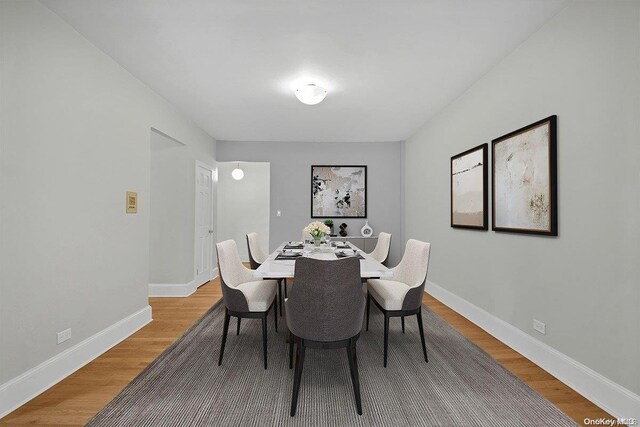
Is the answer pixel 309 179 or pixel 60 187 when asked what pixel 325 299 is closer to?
pixel 60 187

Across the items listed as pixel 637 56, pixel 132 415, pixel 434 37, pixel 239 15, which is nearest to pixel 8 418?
pixel 132 415

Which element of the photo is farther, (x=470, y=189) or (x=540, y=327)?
(x=470, y=189)

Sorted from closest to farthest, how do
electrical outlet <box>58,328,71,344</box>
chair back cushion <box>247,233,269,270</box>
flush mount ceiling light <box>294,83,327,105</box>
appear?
electrical outlet <box>58,328,71,344</box> → flush mount ceiling light <box>294,83,327,105</box> → chair back cushion <box>247,233,269,270</box>

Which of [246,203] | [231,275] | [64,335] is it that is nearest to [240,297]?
[231,275]

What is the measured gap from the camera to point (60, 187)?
2.25 m

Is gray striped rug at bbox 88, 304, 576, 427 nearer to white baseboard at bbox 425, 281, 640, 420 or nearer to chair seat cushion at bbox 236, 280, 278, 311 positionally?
white baseboard at bbox 425, 281, 640, 420

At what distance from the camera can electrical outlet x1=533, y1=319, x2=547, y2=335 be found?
2.35 metres

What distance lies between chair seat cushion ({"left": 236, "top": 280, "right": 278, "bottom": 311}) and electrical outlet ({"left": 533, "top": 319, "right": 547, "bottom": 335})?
210cm

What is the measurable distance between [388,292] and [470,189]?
178 centimetres

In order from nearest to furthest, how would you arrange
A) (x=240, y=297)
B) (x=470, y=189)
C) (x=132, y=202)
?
(x=240, y=297) < (x=132, y=202) < (x=470, y=189)

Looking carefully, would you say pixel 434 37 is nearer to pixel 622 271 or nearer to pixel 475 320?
pixel 622 271

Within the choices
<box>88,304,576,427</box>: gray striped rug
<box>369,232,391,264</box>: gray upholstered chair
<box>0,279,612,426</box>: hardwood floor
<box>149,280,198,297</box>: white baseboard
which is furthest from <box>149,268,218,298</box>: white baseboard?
<box>369,232,391,264</box>: gray upholstered chair

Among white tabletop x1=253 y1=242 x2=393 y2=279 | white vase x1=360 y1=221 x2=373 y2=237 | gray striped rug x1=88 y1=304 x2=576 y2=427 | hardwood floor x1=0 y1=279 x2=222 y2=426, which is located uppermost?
white vase x1=360 y1=221 x2=373 y2=237

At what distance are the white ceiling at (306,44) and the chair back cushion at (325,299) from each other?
1744mm
